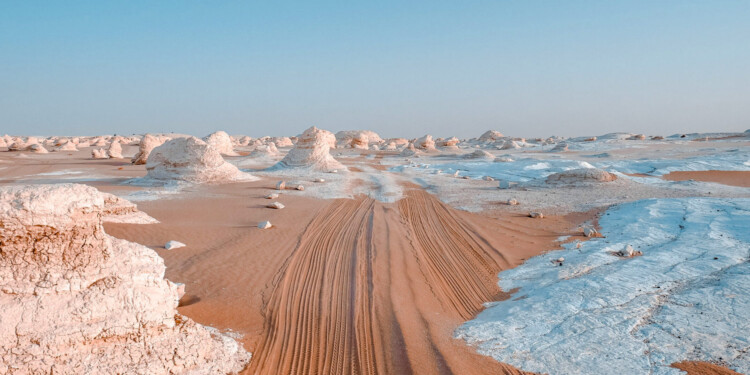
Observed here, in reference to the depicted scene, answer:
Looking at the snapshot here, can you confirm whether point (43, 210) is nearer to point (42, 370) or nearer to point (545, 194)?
point (42, 370)

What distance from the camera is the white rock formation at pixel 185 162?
14.5m

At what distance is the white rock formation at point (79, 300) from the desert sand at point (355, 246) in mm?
716

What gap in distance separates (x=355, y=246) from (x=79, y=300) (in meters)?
4.89

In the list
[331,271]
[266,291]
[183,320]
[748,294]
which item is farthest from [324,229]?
[748,294]

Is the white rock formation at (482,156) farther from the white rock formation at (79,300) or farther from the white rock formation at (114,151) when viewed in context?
the white rock formation at (79,300)

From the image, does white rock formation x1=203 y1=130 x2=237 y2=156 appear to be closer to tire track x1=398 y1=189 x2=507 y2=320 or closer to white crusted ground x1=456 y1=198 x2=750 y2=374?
tire track x1=398 y1=189 x2=507 y2=320

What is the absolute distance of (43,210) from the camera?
3.38m

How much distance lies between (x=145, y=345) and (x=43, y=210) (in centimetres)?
137

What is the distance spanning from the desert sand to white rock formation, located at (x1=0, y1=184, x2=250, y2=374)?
2.35 feet

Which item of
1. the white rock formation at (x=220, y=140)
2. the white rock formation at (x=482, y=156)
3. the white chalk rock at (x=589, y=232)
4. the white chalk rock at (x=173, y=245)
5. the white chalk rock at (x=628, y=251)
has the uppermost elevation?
the white rock formation at (x=220, y=140)

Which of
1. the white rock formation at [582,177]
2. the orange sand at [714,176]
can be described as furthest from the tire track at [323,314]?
the orange sand at [714,176]

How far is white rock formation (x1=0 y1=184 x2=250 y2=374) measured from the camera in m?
3.22

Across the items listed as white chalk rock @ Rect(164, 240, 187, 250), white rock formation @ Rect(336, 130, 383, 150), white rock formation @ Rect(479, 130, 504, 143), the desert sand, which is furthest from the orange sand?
white rock formation @ Rect(479, 130, 504, 143)

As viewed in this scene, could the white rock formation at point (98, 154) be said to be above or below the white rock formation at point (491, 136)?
below
